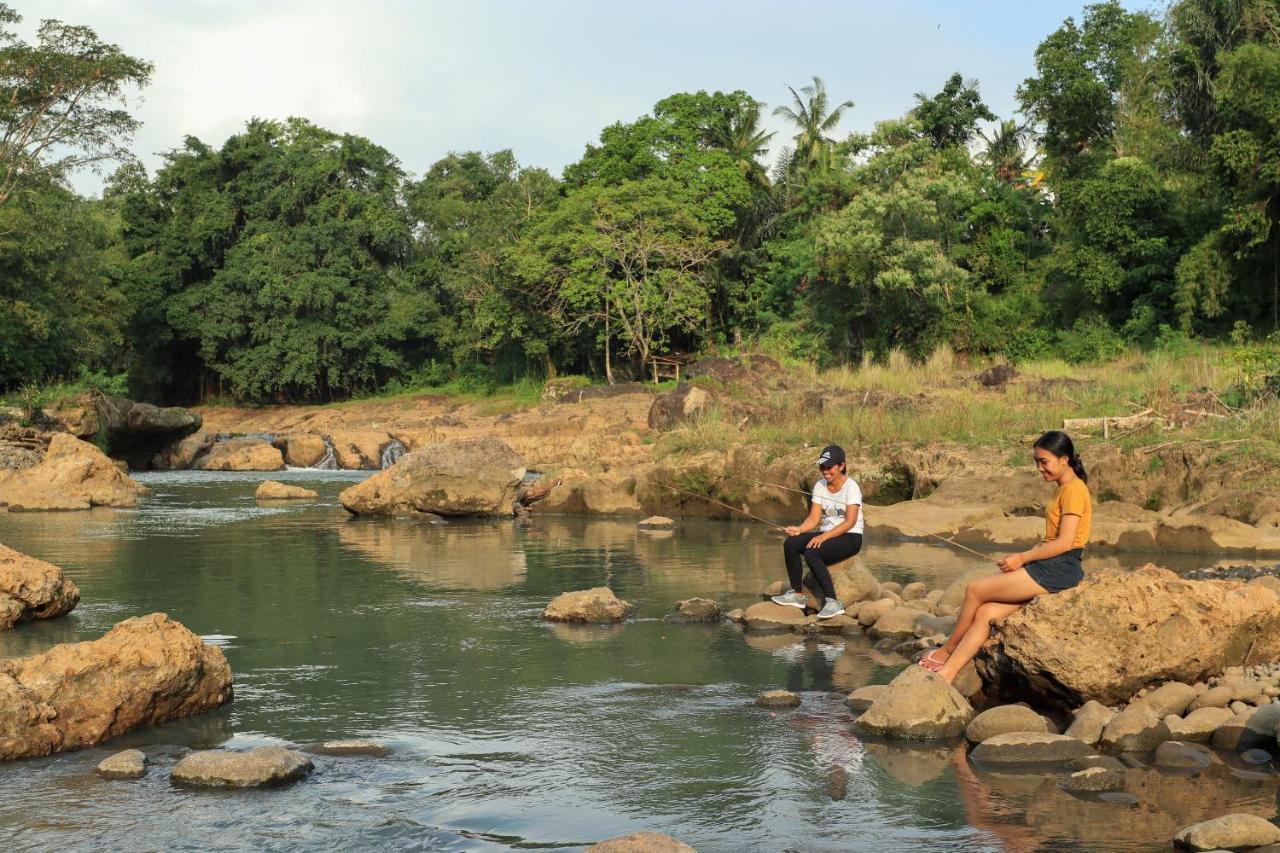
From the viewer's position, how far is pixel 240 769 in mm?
6574

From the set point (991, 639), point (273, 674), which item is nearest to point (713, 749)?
point (991, 639)

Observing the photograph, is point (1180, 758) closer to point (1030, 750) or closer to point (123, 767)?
point (1030, 750)

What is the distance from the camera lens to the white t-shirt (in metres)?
11.0

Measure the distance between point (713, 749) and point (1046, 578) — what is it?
237 cm

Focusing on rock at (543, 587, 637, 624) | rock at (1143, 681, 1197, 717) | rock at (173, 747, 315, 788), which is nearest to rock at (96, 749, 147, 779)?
rock at (173, 747, 315, 788)

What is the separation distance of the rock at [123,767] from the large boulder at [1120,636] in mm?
5089

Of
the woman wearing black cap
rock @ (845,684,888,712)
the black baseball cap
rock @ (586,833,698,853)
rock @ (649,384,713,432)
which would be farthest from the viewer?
rock @ (649,384,713,432)

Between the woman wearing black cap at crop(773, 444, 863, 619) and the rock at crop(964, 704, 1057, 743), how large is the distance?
3556mm

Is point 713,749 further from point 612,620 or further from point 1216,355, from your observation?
point 1216,355

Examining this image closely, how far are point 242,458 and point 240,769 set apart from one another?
1228 inches

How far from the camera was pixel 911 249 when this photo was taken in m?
36.7

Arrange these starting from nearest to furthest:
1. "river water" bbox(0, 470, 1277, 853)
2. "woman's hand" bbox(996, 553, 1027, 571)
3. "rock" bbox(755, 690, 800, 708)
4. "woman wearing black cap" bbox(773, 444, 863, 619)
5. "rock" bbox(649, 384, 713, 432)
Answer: "river water" bbox(0, 470, 1277, 853) < "woman's hand" bbox(996, 553, 1027, 571) < "rock" bbox(755, 690, 800, 708) < "woman wearing black cap" bbox(773, 444, 863, 619) < "rock" bbox(649, 384, 713, 432)

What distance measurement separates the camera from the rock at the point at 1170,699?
290 inches

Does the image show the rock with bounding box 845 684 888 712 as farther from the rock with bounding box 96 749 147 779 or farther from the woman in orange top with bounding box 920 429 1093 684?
the rock with bounding box 96 749 147 779
